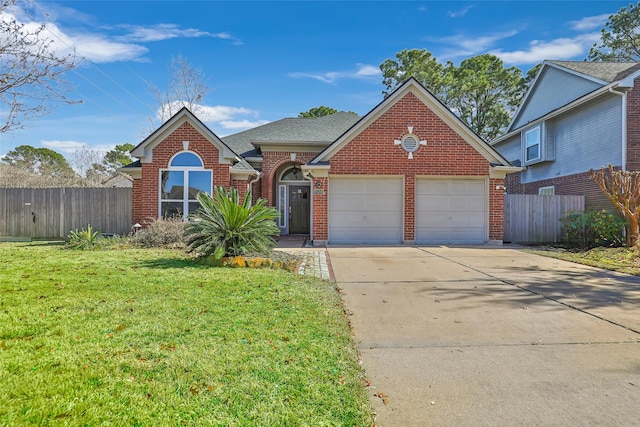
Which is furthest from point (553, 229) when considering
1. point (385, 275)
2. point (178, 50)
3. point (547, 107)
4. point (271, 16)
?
point (178, 50)

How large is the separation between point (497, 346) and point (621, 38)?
35528 millimetres

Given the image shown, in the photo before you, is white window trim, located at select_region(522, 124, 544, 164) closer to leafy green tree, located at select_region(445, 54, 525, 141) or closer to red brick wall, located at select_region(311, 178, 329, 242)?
red brick wall, located at select_region(311, 178, 329, 242)

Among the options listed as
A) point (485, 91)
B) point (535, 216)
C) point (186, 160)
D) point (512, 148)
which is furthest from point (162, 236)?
point (485, 91)

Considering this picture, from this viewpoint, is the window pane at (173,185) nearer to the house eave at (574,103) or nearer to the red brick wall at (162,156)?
the red brick wall at (162,156)

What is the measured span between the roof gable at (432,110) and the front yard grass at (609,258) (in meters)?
3.65

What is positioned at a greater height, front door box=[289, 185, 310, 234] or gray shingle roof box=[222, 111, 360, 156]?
gray shingle roof box=[222, 111, 360, 156]

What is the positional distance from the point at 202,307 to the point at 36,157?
1664 inches

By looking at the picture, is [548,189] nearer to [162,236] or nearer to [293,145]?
[293,145]

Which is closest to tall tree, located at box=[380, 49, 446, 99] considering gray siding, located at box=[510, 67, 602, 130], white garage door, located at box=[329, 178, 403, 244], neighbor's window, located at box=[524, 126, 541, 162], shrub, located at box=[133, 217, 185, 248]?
gray siding, located at box=[510, 67, 602, 130]

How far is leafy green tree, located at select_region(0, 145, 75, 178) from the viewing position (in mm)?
32812

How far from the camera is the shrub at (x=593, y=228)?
40.7ft

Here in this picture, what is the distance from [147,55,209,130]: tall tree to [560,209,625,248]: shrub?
924 inches

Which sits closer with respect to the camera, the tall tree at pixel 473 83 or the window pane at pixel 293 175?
the window pane at pixel 293 175

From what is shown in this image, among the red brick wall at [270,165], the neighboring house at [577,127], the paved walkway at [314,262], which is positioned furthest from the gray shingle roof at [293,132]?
the neighboring house at [577,127]
